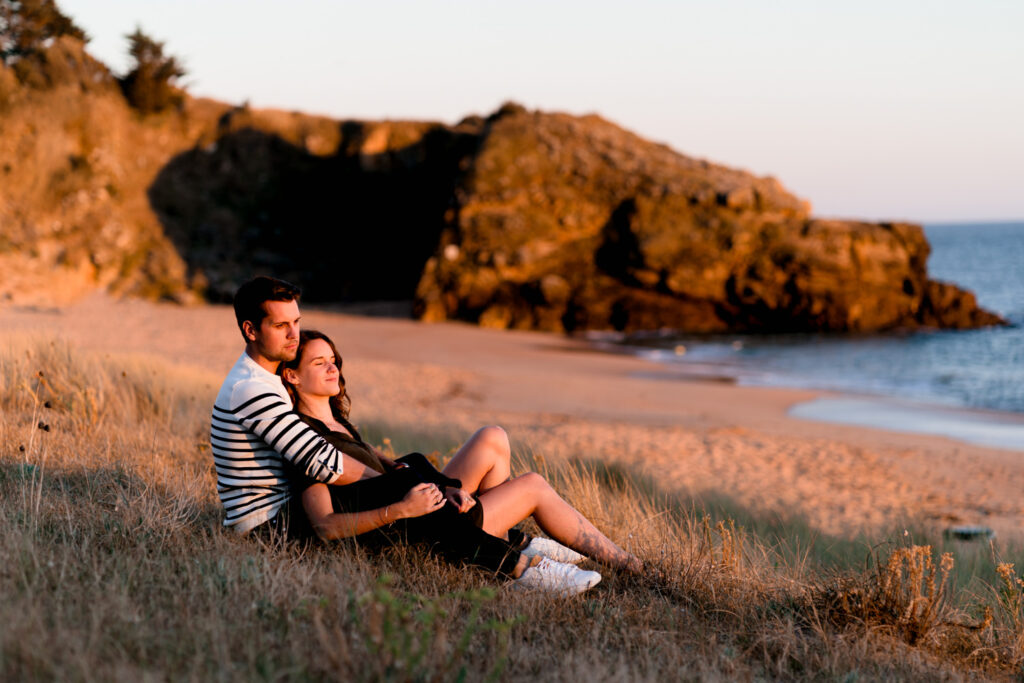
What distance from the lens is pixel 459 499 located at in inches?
147

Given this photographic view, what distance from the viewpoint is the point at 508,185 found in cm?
2841

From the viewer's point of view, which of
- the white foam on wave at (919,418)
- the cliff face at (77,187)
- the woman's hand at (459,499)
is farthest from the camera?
the cliff face at (77,187)

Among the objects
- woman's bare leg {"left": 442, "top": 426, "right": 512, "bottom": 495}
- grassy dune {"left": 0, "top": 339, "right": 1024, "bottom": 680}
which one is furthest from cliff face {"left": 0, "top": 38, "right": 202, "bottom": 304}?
woman's bare leg {"left": 442, "top": 426, "right": 512, "bottom": 495}

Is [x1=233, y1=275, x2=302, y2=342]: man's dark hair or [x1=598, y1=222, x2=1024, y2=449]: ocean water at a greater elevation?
[x1=233, y1=275, x2=302, y2=342]: man's dark hair

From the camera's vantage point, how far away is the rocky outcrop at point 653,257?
2738 cm

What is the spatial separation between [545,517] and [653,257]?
2381 cm

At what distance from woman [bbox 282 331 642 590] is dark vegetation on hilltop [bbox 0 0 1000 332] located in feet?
75.2

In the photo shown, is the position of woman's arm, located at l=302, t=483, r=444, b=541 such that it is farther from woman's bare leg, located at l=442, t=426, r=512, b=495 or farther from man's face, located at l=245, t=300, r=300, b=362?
man's face, located at l=245, t=300, r=300, b=362

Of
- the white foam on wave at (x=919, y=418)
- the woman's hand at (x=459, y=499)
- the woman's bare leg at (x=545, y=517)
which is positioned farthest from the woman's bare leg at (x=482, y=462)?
the white foam on wave at (x=919, y=418)

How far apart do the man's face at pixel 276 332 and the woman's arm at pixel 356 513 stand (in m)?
0.65

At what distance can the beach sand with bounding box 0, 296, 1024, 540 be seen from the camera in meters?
8.98

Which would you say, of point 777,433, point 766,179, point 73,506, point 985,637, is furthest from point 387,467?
point 766,179

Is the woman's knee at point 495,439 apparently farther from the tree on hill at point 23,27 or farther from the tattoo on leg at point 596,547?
the tree on hill at point 23,27

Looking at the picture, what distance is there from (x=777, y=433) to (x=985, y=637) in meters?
9.83
